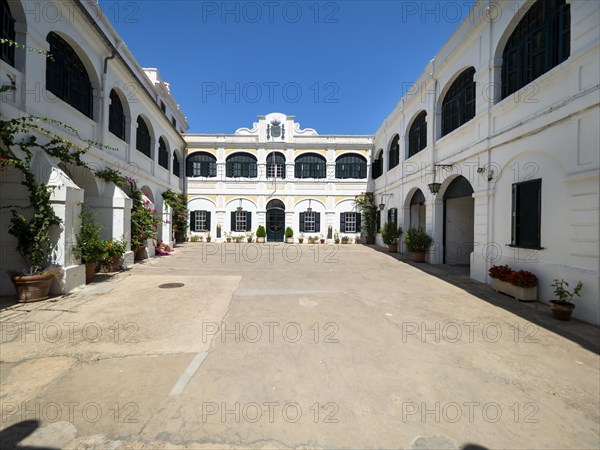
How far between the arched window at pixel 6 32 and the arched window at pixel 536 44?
13066 millimetres

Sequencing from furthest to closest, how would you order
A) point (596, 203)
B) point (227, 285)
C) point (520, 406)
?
point (227, 285), point (596, 203), point (520, 406)

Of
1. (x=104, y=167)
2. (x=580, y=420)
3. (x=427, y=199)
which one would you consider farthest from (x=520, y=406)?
(x=104, y=167)

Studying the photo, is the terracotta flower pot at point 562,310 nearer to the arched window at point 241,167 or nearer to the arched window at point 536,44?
the arched window at point 536,44

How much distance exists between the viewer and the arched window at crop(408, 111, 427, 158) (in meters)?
12.8

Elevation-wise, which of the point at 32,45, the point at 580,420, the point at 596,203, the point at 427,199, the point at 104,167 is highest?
the point at 32,45

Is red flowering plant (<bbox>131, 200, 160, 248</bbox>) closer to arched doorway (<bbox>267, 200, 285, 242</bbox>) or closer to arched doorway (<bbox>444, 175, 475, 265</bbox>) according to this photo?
arched doorway (<bbox>267, 200, 285, 242</bbox>)

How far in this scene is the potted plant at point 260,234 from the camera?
2145 centimetres

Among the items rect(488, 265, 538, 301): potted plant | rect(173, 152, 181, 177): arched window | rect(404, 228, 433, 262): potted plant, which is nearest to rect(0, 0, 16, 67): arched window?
rect(488, 265, 538, 301): potted plant

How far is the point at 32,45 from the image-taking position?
6.43 metres

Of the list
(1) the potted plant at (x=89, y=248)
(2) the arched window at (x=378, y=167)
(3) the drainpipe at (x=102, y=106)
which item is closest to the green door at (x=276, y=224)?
(2) the arched window at (x=378, y=167)

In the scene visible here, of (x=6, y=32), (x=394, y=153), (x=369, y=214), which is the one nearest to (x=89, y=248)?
(x=6, y=32)

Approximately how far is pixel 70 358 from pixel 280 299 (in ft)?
12.5

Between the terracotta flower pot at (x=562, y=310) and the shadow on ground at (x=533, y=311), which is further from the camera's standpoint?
the terracotta flower pot at (x=562, y=310)

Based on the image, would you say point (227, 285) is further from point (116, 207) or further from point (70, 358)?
point (116, 207)
